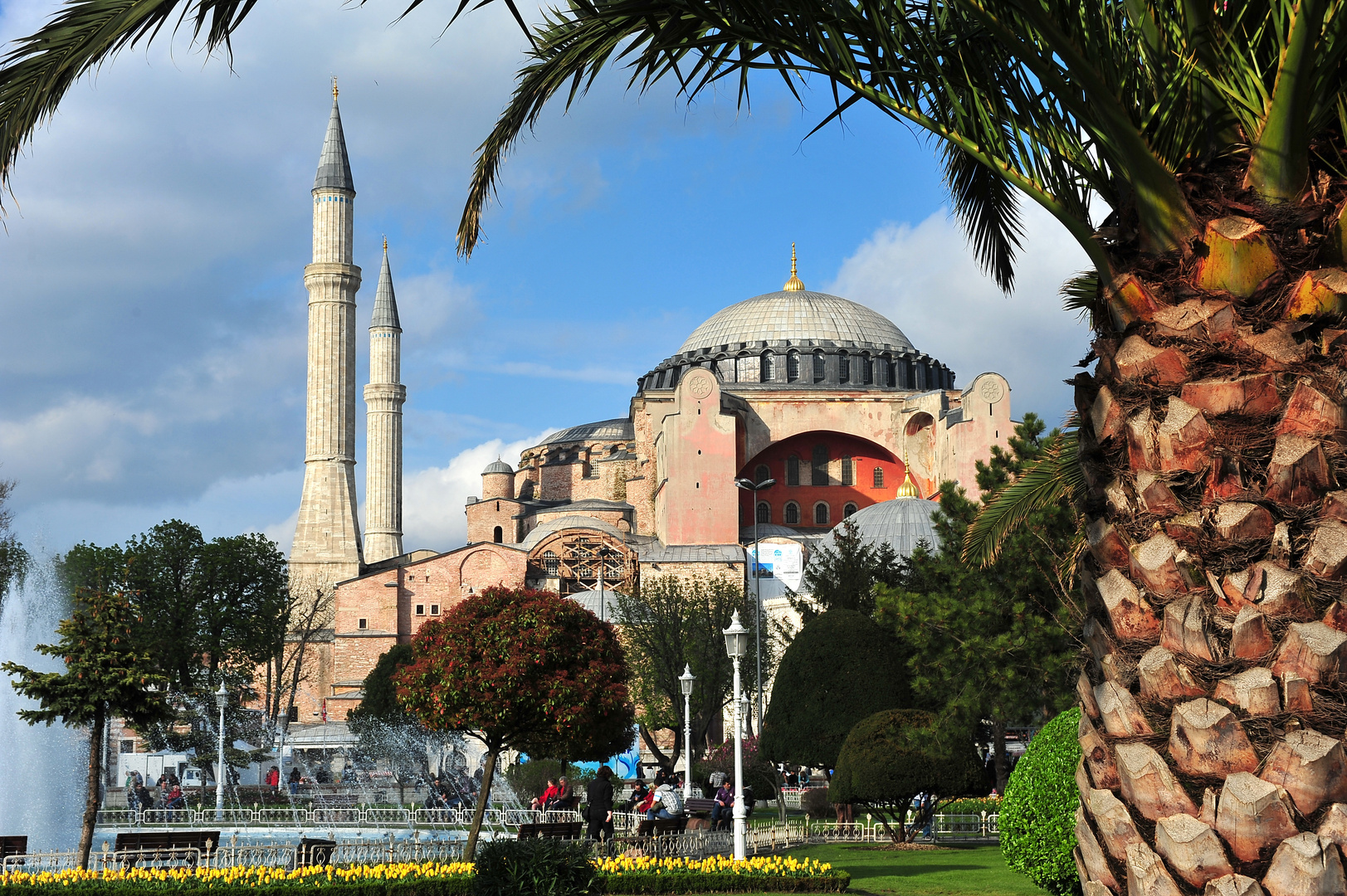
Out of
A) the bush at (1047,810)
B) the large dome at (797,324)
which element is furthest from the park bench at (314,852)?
the large dome at (797,324)

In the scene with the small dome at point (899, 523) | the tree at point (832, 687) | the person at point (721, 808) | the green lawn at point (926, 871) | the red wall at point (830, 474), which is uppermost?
the red wall at point (830, 474)

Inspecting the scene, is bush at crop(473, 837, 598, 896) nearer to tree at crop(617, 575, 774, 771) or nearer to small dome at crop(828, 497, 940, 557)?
tree at crop(617, 575, 774, 771)

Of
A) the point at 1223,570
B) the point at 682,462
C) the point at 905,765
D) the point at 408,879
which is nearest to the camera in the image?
the point at 1223,570

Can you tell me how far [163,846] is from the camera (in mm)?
13125

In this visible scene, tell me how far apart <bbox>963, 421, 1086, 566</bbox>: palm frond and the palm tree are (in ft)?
13.4

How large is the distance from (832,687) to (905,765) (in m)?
3.75

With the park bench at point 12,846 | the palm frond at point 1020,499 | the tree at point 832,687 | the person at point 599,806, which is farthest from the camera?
the tree at point 832,687

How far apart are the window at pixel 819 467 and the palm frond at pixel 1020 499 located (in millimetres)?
37763

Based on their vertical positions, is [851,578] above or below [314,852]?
above

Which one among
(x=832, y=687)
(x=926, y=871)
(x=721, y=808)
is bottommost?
(x=926, y=871)

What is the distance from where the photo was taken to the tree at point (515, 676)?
12.7m

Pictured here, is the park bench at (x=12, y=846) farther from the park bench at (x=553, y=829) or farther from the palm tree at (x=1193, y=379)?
the palm tree at (x=1193, y=379)

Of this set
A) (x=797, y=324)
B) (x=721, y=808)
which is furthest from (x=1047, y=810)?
(x=797, y=324)

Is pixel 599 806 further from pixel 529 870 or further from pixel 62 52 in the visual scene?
pixel 62 52
